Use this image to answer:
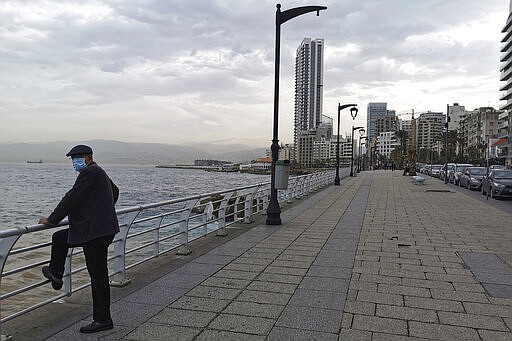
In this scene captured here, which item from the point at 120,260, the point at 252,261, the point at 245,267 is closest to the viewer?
the point at 120,260

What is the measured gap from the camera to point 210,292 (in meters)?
5.46

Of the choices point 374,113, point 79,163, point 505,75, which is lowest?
point 79,163

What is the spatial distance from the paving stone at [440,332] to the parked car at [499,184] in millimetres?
18568

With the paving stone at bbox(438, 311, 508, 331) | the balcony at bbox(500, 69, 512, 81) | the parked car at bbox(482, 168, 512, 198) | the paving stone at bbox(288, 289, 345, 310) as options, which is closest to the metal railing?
the paving stone at bbox(288, 289, 345, 310)

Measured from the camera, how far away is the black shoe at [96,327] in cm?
411

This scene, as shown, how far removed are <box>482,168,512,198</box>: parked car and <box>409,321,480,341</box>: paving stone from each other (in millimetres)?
18568

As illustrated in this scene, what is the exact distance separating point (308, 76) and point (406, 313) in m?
54.5

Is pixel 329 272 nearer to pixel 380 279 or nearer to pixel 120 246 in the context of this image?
pixel 380 279

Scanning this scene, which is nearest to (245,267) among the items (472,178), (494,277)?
(494,277)

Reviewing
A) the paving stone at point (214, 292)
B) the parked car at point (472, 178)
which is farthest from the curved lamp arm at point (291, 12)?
the parked car at point (472, 178)

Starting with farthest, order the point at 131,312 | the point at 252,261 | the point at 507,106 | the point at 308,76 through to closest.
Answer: the point at 507,106, the point at 308,76, the point at 252,261, the point at 131,312

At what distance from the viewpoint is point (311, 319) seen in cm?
458

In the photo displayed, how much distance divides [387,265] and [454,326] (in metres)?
2.66

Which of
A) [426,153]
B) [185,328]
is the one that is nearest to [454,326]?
[185,328]
